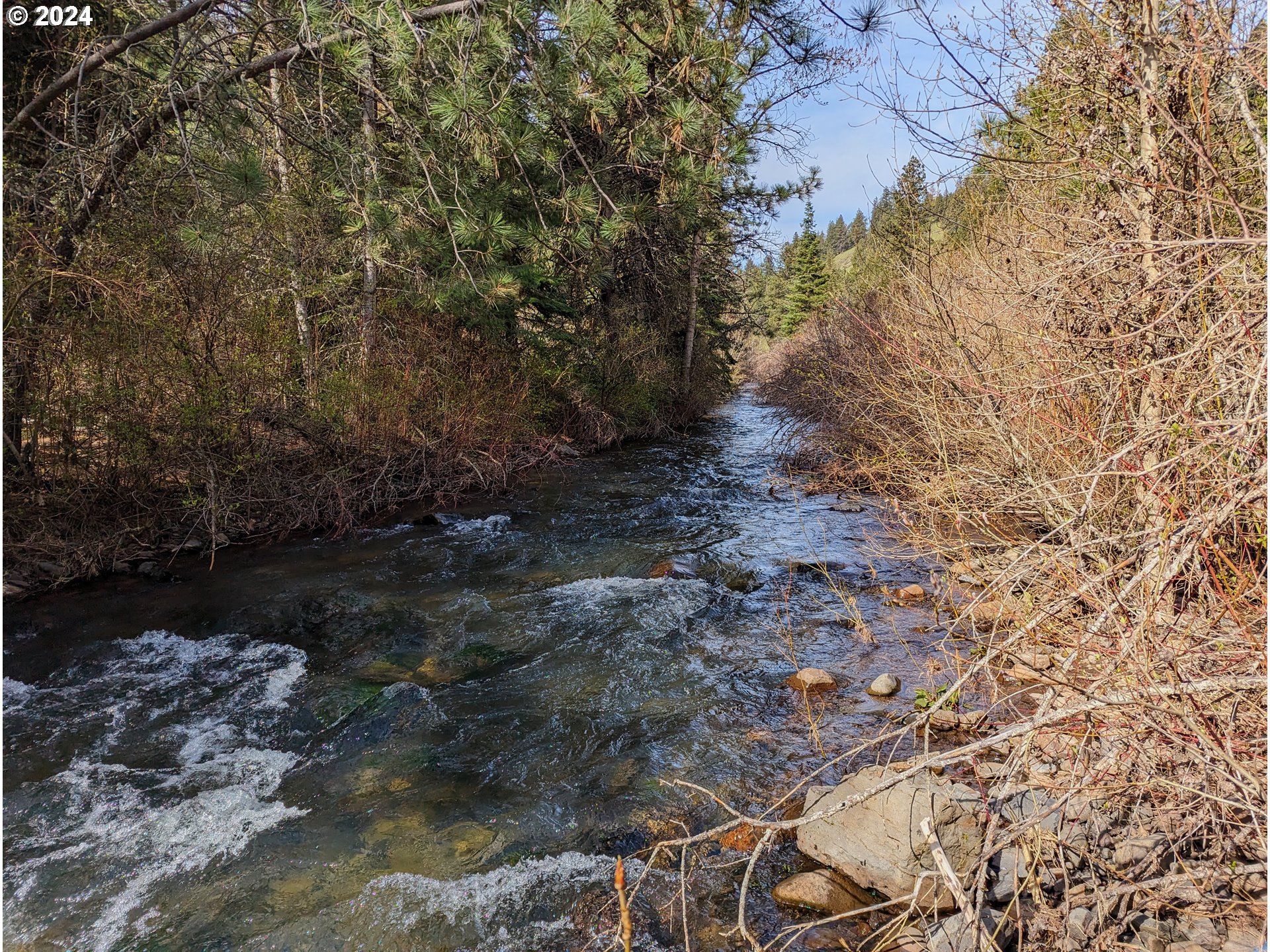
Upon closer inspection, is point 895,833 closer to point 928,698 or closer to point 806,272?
point 928,698

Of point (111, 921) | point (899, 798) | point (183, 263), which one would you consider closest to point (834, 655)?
point (899, 798)

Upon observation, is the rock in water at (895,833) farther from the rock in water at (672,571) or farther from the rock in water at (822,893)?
the rock in water at (672,571)

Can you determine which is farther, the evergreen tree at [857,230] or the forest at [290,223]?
the evergreen tree at [857,230]

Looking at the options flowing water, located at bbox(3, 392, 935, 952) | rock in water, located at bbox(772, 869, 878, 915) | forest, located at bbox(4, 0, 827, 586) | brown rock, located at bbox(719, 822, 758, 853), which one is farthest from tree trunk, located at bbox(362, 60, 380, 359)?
rock in water, located at bbox(772, 869, 878, 915)

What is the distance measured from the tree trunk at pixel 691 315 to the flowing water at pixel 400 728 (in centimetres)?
1102

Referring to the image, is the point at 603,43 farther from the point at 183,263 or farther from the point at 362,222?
the point at 183,263

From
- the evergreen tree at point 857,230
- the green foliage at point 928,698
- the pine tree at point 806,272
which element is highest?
the evergreen tree at point 857,230

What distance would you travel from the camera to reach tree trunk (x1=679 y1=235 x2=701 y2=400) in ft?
59.1

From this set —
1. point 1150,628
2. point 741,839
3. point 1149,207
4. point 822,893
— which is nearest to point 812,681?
point 741,839

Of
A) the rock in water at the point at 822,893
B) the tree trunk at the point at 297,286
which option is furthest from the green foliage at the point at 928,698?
the tree trunk at the point at 297,286

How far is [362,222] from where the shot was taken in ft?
26.3

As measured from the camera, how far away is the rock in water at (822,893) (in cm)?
302

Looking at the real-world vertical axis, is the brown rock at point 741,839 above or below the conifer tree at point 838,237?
Answer: below

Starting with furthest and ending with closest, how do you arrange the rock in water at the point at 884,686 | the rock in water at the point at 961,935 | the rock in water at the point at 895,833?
the rock in water at the point at 884,686 < the rock in water at the point at 895,833 < the rock in water at the point at 961,935
